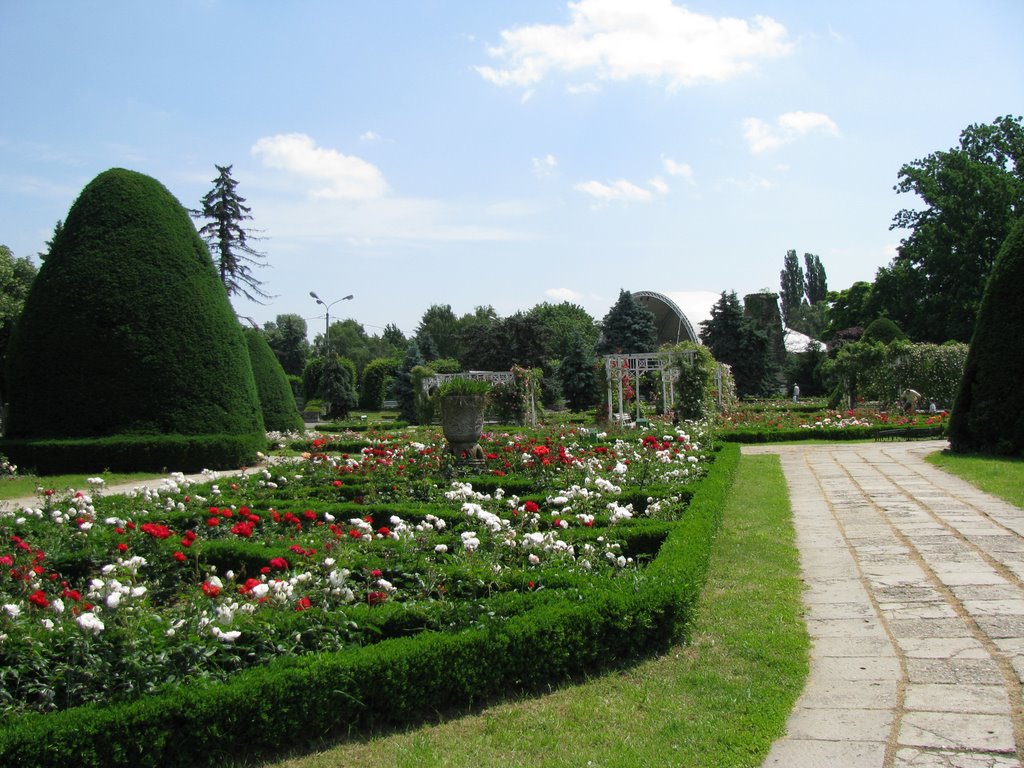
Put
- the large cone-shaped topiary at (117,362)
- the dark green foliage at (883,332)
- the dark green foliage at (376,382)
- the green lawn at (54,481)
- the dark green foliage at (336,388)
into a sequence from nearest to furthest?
the green lawn at (54,481)
the large cone-shaped topiary at (117,362)
the dark green foliage at (883,332)
the dark green foliage at (336,388)
the dark green foliage at (376,382)

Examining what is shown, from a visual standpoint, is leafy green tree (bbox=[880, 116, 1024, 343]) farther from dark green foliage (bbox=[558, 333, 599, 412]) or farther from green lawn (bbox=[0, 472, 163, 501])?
green lawn (bbox=[0, 472, 163, 501])

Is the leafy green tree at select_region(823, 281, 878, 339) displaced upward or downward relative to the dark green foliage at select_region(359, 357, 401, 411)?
upward

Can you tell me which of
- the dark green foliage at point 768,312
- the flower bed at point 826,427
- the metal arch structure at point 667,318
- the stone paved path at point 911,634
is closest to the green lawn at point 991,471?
the stone paved path at point 911,634

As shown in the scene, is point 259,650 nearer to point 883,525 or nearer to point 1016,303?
point 883,525

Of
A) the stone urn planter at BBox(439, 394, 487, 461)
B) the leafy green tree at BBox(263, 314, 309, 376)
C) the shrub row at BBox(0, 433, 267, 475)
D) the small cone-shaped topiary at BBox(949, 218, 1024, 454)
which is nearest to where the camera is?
the stone urn planter at BBox(439, 394, 487, 461)

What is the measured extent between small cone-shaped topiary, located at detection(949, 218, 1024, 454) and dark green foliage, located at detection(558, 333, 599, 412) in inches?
973

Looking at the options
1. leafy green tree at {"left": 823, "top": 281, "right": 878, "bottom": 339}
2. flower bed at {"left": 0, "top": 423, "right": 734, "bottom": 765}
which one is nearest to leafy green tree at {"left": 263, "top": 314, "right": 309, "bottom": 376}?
leafy green tree at {"left": 823, "top": 281, "right": 878, "bottom": 339}

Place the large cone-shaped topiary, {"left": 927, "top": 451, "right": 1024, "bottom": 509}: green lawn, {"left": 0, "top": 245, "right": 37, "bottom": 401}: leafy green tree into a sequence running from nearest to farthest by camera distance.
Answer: {"left": 927, "top": 451, "right": 1024, "bottom": 509}: green lawn < the large cone-shaped topiary < {"left": 0, "top": 245, "right": 37, "bottom": 401}: leafy green tree

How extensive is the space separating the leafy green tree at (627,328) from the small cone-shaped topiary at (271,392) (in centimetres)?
2331

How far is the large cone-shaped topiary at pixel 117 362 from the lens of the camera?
1166 centimetres

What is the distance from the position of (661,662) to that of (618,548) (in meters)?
1.47

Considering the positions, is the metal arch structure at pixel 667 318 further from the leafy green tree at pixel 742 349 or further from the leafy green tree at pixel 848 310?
the leafy green tree at pixel 848 310

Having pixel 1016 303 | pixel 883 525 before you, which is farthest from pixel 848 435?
pixel 883 525

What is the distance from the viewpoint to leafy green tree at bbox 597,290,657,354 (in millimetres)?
38906
